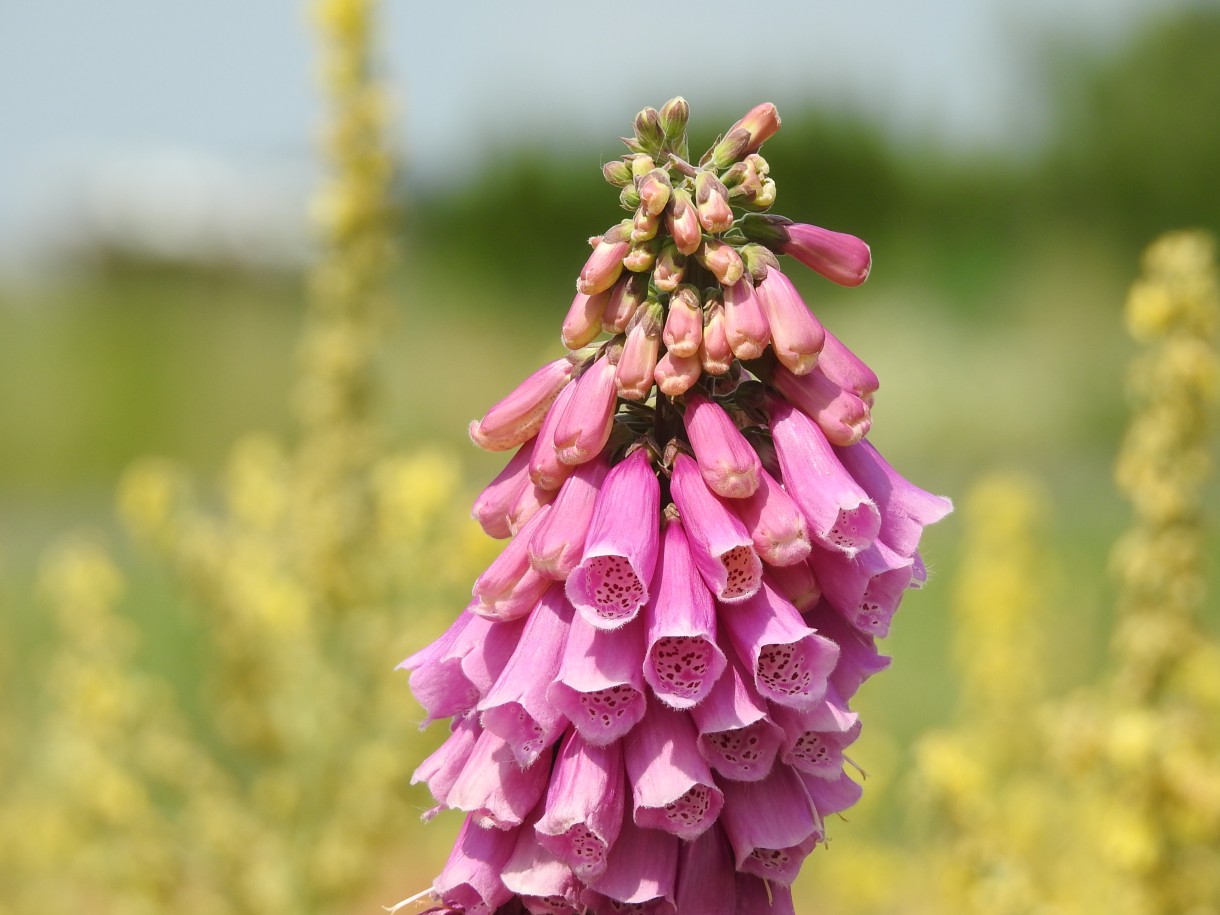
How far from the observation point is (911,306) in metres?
20.3

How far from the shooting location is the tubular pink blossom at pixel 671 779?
4.31 ft

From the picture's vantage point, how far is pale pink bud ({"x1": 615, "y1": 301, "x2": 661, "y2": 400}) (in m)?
1.40

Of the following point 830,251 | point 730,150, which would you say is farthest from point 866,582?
point 730,150

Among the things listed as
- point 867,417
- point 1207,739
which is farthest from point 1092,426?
point 867,417

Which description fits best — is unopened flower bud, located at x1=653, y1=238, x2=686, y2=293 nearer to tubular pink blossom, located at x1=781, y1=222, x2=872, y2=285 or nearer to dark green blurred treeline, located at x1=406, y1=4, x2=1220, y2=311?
tubular pink blossom, located at x1=781, y1=222, x2=872, y2=285

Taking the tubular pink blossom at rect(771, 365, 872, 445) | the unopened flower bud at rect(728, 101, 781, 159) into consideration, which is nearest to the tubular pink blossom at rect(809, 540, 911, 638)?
the tubular pink blossom at rect(771, 365, 872, 445)

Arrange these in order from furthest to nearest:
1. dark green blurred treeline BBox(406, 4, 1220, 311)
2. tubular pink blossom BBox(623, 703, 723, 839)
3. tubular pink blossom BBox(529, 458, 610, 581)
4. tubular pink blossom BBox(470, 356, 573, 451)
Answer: dark green blurred treeline BBox(406, 4, 1220, 311)
tubular pink blossom BBox(470, 356, 573, 451)
tubular pink blossom BBox(529, 458, 610, 581)
tubular pink blossom BBox(623, 703, 723, 839)

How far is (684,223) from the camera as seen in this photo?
138cm

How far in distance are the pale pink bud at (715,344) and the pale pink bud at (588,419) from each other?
4.2 inches

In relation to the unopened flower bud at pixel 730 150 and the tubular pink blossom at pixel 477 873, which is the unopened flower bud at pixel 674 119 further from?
the tubular pink blossom at pixel 477 873

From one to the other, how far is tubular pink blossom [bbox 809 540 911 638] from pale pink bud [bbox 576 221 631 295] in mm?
380

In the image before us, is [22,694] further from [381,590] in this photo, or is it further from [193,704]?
[381,590]

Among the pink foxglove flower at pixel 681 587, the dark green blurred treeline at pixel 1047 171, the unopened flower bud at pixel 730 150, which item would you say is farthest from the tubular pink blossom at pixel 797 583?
the dark green blurred treeline at pixel 1047 171

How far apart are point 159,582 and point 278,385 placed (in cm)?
674
